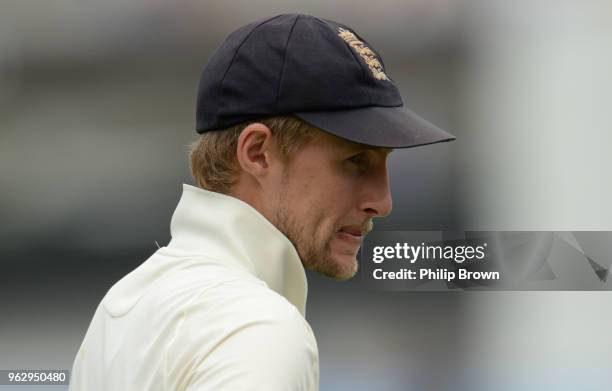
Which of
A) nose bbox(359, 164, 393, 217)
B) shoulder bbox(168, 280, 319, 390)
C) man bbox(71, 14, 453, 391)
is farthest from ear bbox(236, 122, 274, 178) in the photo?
shoulder bbox(168, 280, 319, 390)

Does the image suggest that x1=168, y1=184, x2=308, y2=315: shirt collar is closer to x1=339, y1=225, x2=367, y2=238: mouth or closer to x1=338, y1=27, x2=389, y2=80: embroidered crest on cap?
x1=339, y1=225, x2=367, y2=238: mouth

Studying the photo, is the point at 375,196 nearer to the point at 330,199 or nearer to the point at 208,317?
the point at 330,199

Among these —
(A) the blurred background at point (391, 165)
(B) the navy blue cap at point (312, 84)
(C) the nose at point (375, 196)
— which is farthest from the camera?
(A) the blurred background at point (391, 165)

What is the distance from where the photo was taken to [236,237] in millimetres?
996

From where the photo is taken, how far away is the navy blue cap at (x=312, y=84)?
992mm

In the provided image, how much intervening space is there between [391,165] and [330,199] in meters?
1.69

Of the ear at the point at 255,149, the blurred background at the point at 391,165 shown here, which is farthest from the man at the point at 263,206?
the blurred background at the point at 391,165

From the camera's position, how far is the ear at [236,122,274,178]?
1032 mm

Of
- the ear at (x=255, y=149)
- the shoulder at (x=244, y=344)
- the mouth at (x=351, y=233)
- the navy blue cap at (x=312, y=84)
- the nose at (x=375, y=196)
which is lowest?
the shoulder at (x=244, y=344)

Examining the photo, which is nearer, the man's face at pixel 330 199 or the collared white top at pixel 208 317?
the collared white top at pixel 208 317

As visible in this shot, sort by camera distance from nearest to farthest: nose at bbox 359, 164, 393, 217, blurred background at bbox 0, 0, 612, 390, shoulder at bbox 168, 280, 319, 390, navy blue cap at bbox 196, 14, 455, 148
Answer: shoulder at bbox 168, 280, 319, 390
navy blue cap at bbox 196, 14, 455, 148
nose at bbox 359, 164, 393, 217
blurred background at bbox 0, 0, 612, 390

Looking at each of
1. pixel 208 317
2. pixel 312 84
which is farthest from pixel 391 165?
pixel 208 317

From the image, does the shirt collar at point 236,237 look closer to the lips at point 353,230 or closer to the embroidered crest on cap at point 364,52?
the lips at point 353,230

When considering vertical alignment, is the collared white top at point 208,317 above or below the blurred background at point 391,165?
below
